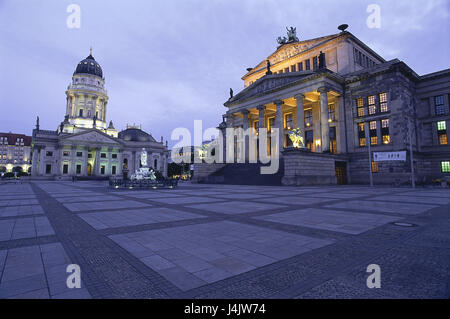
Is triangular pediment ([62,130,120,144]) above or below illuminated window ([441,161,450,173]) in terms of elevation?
above

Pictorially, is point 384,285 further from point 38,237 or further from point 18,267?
point 38,237

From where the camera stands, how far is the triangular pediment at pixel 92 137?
8009 centimetres

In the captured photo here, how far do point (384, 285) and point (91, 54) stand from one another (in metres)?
131

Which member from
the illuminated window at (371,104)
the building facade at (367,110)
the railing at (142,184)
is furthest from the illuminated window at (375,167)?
the railing at (142,184)

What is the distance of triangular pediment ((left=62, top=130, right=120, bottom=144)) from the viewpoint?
80.1 meters

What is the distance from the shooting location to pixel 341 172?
38.2 metres

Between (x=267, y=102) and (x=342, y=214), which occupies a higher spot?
(x=267, y=102)

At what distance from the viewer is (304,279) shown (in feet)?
11.6

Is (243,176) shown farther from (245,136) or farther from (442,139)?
(442,139)

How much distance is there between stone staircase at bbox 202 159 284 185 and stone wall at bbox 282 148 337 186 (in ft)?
7.53

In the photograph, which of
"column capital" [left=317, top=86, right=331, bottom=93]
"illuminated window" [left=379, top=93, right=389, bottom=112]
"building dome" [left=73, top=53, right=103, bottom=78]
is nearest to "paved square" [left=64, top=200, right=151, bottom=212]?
"column capital" [left=317, top=86, right=331, bottom=93]

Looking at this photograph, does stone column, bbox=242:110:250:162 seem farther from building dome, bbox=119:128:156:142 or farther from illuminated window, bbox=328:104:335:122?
building dome, bbox=119:128:156:142

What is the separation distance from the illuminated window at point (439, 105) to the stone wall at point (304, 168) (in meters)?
21.6
